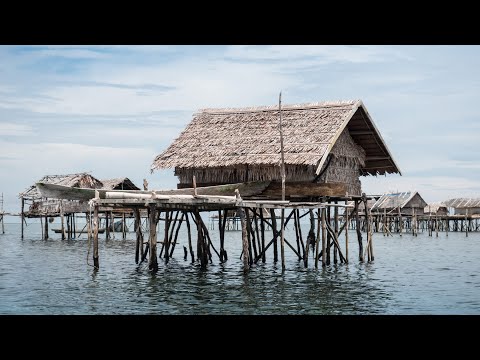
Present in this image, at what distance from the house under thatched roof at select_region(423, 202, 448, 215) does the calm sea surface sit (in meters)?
35.0

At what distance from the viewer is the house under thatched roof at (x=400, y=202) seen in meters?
55.3

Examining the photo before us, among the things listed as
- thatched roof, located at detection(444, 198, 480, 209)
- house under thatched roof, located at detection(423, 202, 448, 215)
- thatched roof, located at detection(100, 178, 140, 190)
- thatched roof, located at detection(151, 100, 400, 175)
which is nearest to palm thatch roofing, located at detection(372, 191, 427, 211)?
house under thatched roof, located at detection(423, 202, 448, 215)

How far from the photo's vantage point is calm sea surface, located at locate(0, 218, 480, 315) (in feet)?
46.2

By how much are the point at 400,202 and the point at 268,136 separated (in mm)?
36609

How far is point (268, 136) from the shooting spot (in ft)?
68.7

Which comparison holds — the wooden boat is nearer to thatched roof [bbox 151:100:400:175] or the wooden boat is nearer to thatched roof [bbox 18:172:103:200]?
thatched roof [bbox 151:100:400:175]

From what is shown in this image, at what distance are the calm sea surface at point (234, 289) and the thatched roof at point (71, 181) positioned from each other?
14.7m

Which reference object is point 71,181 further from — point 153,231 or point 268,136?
point 153,231

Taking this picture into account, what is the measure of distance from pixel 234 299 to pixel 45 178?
3034cm

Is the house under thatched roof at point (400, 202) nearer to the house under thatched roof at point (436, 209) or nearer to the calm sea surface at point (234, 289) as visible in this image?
the house under thatched roof at point (436, 209)

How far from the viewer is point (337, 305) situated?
1435 centimetres

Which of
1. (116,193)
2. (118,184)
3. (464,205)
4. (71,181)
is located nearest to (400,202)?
(464,205)

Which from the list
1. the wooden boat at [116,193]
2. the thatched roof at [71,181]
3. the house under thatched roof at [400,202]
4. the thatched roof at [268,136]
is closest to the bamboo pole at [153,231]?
the wooden boat at [116,193]
